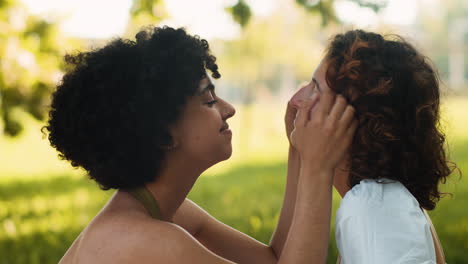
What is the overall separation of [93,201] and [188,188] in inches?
266

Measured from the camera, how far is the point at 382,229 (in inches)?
94.7

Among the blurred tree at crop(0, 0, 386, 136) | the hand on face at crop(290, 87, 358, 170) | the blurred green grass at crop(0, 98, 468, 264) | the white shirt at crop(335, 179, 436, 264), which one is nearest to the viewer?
the white shirt at crop(335, 179, 436, 264)

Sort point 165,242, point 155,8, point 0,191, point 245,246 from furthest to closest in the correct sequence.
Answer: point 0,191 < point 155,8 < point 245,246 < point 165,242

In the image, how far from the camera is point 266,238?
6117 mm

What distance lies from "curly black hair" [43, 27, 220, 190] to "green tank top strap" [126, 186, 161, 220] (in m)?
0.02

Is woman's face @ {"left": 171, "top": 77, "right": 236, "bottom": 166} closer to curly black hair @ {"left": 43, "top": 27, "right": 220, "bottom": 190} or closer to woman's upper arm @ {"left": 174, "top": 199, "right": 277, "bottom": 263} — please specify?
curly black hair @ {"left": 43, "top": 27, "right": 220, "bottom": 190}

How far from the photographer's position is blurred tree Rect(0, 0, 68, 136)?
5914mm

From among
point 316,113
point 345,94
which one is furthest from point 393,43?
point 316,113

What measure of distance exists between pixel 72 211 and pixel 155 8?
3455 millimetres

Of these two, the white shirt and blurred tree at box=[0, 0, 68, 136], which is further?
blurred tree at box=[0, 0, 68, 136]

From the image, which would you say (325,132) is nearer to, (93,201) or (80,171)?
(93,201)

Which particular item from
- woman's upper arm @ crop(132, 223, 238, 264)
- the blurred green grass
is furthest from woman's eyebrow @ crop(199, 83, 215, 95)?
the blurred green grass

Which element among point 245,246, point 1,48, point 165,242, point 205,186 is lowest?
point 205,186

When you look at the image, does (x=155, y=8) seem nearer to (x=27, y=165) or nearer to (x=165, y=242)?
(x=165, y=242)
